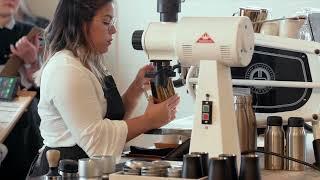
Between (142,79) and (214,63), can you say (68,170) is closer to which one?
(214,63)

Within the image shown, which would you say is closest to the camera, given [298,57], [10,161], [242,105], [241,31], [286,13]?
[241,31]

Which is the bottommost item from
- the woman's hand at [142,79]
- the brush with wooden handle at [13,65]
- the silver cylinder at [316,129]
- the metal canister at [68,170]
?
the metal canister at [68,170]

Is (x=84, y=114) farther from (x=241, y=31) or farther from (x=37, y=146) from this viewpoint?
(x=37, y=146)

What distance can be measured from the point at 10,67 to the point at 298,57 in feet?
6.06

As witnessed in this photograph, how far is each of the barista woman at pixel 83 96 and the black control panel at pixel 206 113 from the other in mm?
471

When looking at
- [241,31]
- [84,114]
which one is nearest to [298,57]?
[241,31]

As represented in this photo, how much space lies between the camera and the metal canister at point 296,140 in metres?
1.57

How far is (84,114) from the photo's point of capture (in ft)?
5.92

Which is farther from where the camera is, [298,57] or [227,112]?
[298,57]

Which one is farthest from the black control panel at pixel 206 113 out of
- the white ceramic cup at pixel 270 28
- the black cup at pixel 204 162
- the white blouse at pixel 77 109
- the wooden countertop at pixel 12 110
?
the wooden countertop at pixel 12 110

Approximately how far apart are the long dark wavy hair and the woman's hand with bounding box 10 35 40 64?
1147 mm

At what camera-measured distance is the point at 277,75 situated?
69.8 inches

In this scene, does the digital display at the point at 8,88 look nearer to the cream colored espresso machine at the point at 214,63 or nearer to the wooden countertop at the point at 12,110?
the wooden countertop at the point at 12,110

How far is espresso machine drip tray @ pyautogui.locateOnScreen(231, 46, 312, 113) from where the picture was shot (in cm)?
175
